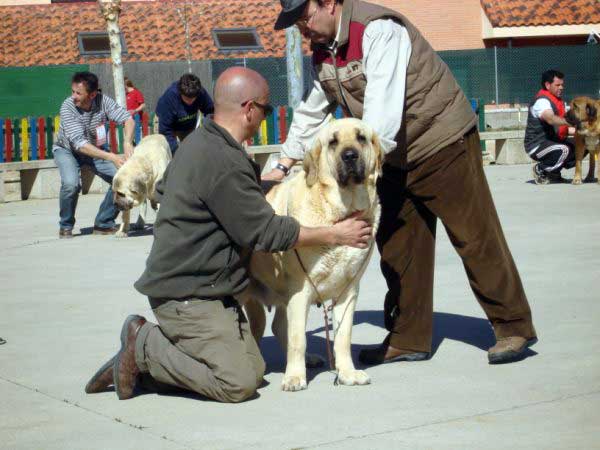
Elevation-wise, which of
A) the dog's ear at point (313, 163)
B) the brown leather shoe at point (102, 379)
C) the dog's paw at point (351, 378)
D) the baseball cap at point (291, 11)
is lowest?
the dog's paw at point (351, 378)

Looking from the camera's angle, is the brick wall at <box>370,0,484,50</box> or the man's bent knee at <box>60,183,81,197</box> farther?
the brick wall at <box>370,0,484,50</box>

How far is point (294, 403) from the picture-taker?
5.26m

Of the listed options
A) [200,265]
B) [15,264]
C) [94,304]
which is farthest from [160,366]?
[15,264]

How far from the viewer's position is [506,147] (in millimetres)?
20828

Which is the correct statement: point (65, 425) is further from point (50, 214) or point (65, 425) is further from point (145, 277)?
point (50, 214)

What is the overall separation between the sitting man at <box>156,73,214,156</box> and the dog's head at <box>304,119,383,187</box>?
268 inches

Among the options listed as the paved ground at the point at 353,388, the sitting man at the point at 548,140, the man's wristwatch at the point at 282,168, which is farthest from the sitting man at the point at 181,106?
the man's wristwatch at the point at 282,168

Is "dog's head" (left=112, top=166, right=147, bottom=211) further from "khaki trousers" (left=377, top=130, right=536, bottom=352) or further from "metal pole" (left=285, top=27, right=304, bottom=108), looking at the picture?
"metal pole" (left=285, top=27, right=304, bottom=108)

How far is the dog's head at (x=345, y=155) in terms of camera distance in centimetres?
529

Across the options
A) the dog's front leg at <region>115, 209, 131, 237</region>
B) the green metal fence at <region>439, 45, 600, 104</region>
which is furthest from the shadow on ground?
the green metal fence at <region>439, 45, 600, 104</region>

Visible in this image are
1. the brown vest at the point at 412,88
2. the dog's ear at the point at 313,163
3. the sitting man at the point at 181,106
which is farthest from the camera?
the sitting man at the point at 181,106

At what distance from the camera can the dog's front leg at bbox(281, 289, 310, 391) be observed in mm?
5488

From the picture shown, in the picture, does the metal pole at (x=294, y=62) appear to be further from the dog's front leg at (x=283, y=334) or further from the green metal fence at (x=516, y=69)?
the dog's front leg at (x=283, y=334)

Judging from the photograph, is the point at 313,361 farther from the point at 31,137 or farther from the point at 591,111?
the point at 31,137
